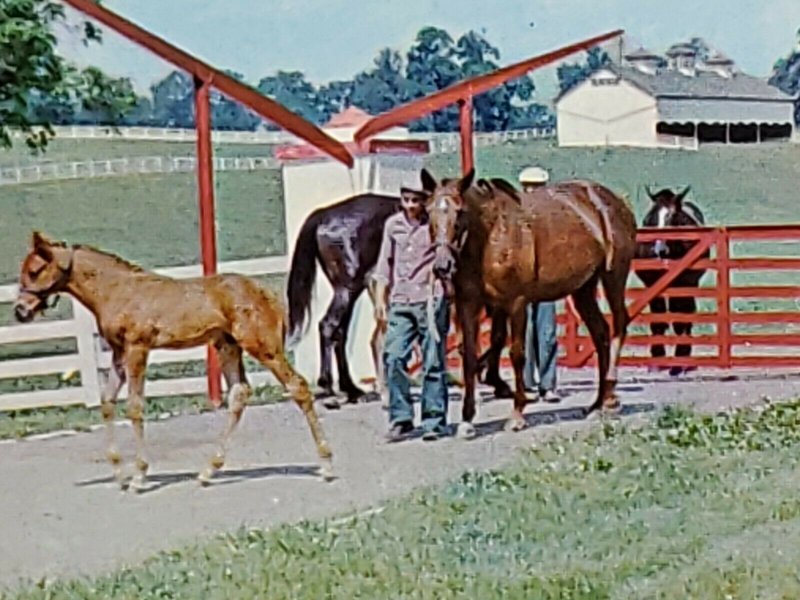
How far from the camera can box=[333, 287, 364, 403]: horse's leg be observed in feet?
20.6

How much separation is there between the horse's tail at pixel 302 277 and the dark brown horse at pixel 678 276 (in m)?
1.40

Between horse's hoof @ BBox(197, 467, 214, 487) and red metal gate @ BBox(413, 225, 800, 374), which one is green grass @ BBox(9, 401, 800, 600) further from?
red metal gate @ BBox(413, 225, 800, 374)

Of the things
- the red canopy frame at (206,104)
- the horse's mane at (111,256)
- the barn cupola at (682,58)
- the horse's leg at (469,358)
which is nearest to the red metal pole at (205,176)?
the red canopy frame at (206,104)

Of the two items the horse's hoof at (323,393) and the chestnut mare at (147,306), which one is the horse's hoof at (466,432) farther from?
the chestnut mare at (147,306)

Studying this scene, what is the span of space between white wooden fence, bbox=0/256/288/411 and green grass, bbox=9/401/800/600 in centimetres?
163

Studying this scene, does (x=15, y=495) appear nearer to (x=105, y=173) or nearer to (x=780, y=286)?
(x=105, y=173)

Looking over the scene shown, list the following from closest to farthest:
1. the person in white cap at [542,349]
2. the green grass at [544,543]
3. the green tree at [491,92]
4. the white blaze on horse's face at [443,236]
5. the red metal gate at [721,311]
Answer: the green grass at [544,543] < the green tree at [491,92] < the white blaze on horse's face at [443,236] < the person in white cap at [542,349] < the red metal gate at [721,311]

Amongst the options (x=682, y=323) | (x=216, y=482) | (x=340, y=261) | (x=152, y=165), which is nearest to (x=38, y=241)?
(x=152, y=165)

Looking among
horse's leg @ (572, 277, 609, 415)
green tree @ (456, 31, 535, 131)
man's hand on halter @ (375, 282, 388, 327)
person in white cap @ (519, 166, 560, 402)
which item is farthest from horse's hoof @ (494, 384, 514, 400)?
green tree @ (456, 31, 535, 131)

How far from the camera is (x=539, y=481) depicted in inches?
186

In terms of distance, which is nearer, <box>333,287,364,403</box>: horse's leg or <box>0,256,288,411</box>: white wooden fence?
<box>0,256,288,411</box>: white wooden fence

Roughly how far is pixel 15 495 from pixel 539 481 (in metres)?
1.57

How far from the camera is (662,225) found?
6.79m

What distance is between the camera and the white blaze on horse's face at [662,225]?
650 cm
